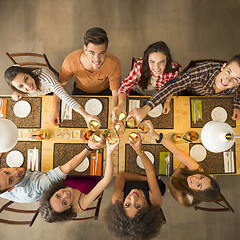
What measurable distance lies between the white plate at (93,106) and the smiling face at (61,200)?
868mm

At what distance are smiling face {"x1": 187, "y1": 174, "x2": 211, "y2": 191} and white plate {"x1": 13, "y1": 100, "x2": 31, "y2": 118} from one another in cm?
191

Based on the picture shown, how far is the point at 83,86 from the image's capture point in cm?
228

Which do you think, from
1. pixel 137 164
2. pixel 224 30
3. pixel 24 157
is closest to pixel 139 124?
pixel 137 164

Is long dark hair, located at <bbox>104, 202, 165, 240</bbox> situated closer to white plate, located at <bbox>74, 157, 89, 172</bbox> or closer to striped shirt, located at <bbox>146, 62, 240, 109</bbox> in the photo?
white plate, located at <bbox>74, 157, 89, 172</bbox>

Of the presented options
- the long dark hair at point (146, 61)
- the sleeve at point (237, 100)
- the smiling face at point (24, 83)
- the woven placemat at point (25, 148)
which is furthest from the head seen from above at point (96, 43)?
the sleeve at point (237, 100)

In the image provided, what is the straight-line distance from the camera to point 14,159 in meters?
2.04

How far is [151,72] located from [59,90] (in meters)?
1.00

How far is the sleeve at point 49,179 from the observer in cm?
194

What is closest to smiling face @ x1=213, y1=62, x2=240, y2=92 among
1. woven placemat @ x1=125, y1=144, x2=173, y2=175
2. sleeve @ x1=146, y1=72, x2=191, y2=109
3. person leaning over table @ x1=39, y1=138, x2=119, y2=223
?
sleeve @ x1=146, y1=72, x2=191, y2=109

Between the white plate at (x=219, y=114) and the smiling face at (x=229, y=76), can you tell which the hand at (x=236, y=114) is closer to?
the white plate at (x=219, y=114)

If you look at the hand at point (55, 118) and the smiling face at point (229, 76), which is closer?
the smiling face at point (229, 76)

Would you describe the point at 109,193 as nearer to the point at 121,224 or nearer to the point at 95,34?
the point at 121,224

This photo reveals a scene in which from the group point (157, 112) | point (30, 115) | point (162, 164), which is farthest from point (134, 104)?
point (30, 115)

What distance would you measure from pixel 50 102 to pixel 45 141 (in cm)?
45
